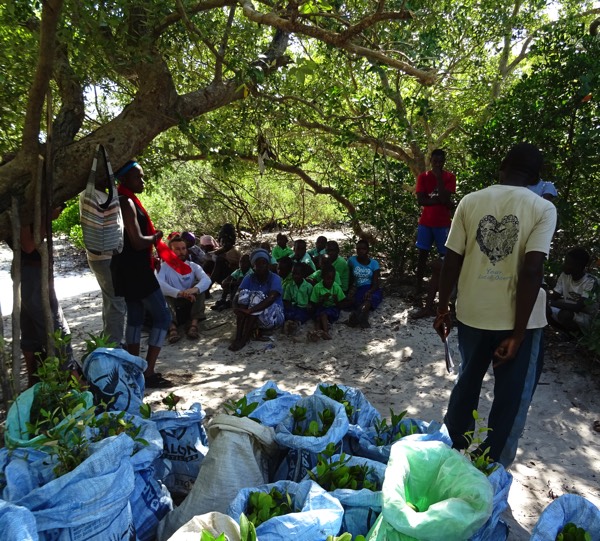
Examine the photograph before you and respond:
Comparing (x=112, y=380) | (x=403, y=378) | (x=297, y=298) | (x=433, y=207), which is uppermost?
(x=433, y=207)

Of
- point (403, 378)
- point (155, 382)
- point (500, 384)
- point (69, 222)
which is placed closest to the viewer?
point (500, 384)

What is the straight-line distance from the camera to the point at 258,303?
512cm

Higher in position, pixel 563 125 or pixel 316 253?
pixel 563 125

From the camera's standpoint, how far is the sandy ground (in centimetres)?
274

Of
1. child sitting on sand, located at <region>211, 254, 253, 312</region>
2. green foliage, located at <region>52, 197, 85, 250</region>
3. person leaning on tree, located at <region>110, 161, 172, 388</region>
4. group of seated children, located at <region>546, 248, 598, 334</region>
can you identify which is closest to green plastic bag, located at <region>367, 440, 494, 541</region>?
person leaning on tree, located at <region>110, 161, 172, 388</region>

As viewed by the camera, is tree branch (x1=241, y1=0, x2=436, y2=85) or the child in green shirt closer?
tree branch (x1=241, y1=0, x2=436, y2=85)

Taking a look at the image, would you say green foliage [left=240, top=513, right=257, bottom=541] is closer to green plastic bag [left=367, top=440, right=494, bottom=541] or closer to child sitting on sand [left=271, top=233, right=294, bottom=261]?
green plastic bag [left=367, top=440, right=494, bottom=541]

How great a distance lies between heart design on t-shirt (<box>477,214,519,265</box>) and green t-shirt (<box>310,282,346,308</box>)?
3320 mm

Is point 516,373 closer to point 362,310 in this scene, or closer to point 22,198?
point 22,198

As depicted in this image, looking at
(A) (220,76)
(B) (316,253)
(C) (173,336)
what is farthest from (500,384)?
(B) (316,253)

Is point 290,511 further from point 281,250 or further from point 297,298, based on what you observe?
point 281,250

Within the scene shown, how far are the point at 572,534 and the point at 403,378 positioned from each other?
2749 mm

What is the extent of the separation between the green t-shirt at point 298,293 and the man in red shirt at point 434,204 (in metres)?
1.36

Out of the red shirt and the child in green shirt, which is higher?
the red shirt
